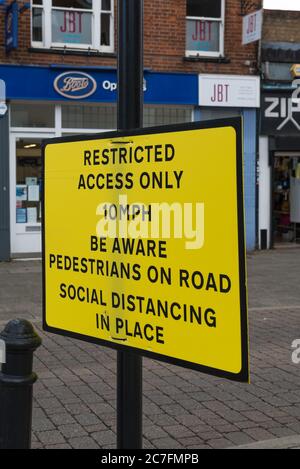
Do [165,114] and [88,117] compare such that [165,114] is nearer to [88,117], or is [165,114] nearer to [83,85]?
[88,117]

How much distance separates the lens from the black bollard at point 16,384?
308 cm

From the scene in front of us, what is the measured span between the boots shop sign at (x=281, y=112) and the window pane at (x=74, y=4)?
4.39m

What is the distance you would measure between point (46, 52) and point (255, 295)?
6929 millimetres

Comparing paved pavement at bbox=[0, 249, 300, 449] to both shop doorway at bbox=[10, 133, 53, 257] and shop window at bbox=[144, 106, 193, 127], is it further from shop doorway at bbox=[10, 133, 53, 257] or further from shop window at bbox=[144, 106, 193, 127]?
shop window at bbox=[144, 106, 193, 127]

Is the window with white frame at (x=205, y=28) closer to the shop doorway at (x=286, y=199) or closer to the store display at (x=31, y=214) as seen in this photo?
the shop doorway at (x=286, y=199)

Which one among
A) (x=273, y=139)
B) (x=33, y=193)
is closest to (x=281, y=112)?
(x=273, y=139)

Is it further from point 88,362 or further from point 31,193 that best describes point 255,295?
point 31,193

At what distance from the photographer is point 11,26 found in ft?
41.5

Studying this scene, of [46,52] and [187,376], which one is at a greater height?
[46,52]

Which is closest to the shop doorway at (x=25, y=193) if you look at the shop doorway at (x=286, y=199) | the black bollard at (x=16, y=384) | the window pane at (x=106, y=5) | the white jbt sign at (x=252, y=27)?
the window pane at (x=106, y=5)

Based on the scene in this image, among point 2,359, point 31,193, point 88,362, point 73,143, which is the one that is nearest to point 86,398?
point 88,362

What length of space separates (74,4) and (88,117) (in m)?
2.39

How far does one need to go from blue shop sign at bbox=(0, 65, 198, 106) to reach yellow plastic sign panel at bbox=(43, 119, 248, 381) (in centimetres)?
1075

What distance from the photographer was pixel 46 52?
1343 cm
